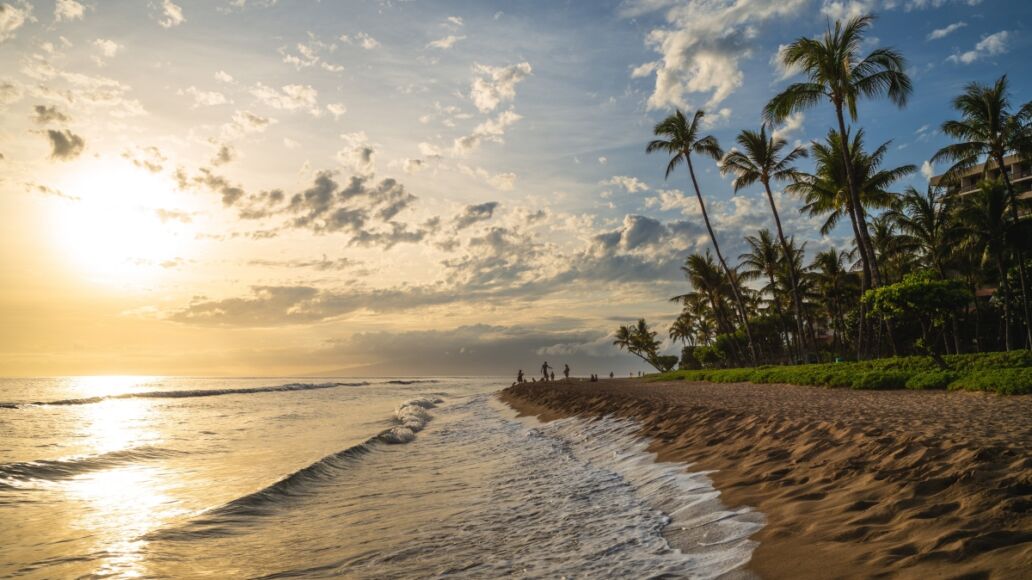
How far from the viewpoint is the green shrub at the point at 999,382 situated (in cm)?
1281

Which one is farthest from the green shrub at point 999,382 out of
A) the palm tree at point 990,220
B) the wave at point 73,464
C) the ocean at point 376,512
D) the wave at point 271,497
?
the wave at point 73,464

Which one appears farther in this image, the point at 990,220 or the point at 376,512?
the point at 990,220

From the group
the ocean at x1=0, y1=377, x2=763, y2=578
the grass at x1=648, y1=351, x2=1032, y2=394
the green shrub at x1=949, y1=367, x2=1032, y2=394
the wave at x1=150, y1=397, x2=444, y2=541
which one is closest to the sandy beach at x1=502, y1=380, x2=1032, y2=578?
the ocean at x1=0, y1=377, x2=763, y2=578

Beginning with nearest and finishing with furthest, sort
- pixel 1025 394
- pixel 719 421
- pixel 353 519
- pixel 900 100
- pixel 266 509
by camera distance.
Result: 1. pixel 353 519
2. pixel 266 509
3. pixel 719 421
4. pixel 1025 394
5. pixel 900 100

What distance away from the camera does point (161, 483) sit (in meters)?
11.6

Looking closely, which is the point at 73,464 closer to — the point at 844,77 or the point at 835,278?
the point at 844,77

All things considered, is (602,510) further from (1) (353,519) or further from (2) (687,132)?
(2) (687,132)

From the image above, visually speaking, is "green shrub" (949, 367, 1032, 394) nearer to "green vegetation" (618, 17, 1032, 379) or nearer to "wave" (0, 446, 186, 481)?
"green vegetation" (618, 17, 1032, 379)

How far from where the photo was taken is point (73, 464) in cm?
1394

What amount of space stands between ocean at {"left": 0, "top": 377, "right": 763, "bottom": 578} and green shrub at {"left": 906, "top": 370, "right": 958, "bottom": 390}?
9.56 meters

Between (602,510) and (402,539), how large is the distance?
2437 mm

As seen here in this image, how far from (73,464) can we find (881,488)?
56.0 ft

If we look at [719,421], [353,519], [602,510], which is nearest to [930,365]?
[719,421]

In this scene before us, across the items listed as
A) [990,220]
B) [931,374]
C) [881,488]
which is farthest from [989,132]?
[881,488]
